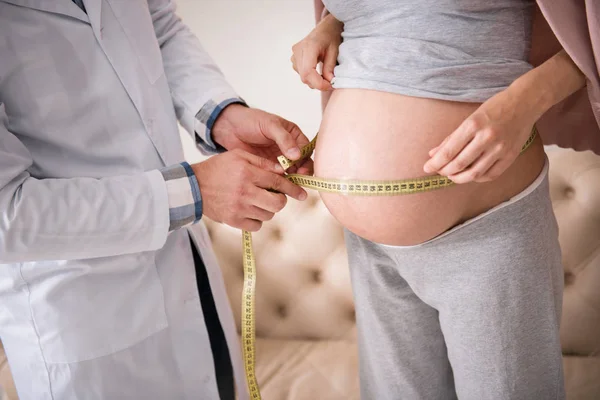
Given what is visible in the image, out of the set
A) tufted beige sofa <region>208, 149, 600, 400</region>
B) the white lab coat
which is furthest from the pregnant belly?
tufted beige sofa <region>208, 149, 600, 400</region>

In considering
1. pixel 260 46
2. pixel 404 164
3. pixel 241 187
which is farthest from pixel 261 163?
pixel 260 46

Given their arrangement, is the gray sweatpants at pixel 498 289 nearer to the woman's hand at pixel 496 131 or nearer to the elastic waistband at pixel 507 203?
the elastic waistband at pixel 507 203

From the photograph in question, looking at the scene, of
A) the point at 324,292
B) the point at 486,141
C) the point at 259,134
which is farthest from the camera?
the point at 324,292

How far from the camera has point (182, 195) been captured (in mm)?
1061

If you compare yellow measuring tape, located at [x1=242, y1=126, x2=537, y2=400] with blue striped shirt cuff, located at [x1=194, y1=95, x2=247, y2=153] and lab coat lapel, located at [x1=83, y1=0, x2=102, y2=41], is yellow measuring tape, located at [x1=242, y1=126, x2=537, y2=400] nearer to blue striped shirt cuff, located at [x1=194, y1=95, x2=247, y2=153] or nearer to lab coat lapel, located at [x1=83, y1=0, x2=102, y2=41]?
blue striped shirt cuff, located at [x1=194, y1=95, x2=247, y2=153]

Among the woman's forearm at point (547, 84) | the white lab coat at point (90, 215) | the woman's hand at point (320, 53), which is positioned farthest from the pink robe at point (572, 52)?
the white lab coat at point (90, 215)

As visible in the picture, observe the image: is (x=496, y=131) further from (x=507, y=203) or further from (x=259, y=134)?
(x=259, y=134)

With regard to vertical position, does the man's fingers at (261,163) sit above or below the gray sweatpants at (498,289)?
above

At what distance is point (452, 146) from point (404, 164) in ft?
0.41

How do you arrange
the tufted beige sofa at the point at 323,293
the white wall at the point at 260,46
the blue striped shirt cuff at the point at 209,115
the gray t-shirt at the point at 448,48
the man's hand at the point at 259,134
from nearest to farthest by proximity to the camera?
the gray t-shirt at the point at 448,48 → the man's hand at the point at 259,134 → the blue striped shirt cuff at the point at 209,115 → the tufted beige sofa at the point at 323,293 → the white wall at the point at 260,46

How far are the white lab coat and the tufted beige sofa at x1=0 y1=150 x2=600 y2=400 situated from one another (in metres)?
0.70

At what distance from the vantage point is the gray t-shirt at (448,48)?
35.8 inches

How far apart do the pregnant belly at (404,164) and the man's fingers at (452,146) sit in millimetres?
88

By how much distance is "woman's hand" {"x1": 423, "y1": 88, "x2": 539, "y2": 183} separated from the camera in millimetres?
799
